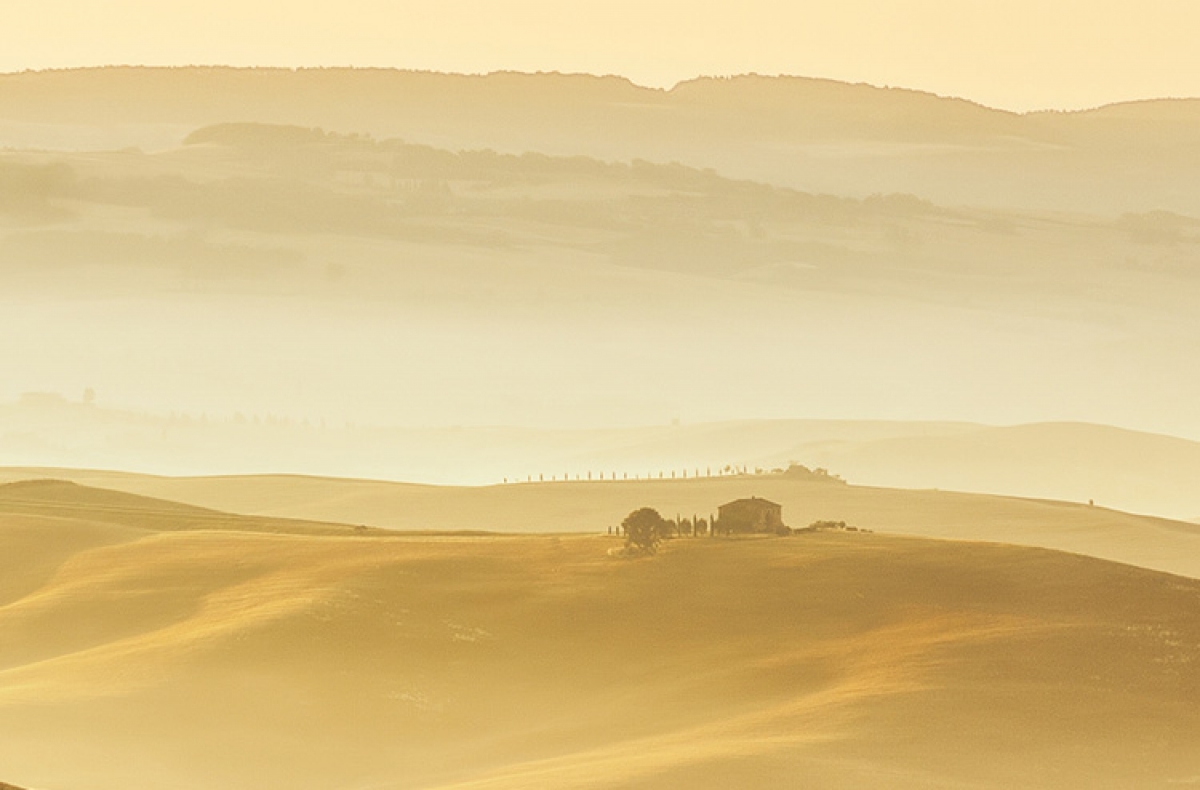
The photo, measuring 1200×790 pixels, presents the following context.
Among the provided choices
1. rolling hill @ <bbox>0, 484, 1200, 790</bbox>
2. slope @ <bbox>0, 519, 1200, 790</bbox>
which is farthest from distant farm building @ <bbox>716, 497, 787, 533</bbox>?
slope @ <bbox>0, 519, 1200, 790</bbox>

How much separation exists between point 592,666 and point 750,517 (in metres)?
20.2

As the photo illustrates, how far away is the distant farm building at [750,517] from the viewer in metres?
103

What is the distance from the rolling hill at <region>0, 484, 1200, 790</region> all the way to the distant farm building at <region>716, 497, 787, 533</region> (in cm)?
334

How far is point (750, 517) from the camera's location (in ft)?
339

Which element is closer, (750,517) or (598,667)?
(598,667)

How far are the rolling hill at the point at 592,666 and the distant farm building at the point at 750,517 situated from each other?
131 inches

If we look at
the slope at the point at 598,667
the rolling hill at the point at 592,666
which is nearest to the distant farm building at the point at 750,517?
the rolling hill at the point at 592,666

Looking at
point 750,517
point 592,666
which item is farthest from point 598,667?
point 750,517

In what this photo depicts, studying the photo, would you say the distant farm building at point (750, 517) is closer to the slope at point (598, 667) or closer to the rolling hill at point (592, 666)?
the rolling hill at point (592, 666)

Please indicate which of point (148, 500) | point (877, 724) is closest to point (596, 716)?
point (877, 724)

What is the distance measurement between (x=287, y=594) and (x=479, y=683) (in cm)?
1521

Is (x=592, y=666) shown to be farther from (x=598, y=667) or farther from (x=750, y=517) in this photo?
(x=750, y=517)

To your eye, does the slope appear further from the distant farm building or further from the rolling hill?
the distant farm building

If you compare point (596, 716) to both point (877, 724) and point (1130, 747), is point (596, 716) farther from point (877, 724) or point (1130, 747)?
point (1130, 747)
